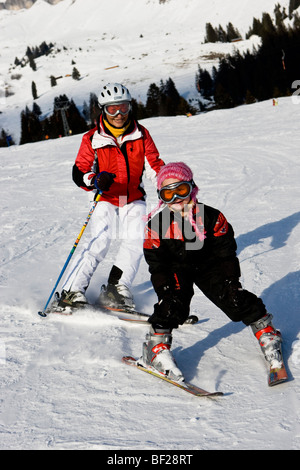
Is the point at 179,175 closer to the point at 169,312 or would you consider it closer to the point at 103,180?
the point at 169,312

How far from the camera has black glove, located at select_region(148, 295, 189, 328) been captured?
338 centimetres

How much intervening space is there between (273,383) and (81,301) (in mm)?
2254

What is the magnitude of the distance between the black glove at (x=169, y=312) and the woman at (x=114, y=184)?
1.45 meters

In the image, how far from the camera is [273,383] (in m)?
3.03

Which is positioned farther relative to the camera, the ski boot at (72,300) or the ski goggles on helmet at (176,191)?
the ski boot at (72,300)

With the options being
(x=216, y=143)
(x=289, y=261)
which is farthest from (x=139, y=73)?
(x=289, y=261)

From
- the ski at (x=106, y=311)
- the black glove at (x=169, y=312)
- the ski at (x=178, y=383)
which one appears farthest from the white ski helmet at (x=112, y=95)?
the ski at (x=178, y=383)

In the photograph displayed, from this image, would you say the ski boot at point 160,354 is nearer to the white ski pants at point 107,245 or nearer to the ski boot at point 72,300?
the ski boot at point 72,300

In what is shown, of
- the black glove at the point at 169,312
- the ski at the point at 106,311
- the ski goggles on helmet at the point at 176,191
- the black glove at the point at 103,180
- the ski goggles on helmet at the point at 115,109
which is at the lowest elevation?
the ski at the point at 106,311

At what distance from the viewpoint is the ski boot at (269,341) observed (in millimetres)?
3219

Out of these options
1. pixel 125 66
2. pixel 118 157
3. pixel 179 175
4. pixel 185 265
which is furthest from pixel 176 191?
pixel 125 66

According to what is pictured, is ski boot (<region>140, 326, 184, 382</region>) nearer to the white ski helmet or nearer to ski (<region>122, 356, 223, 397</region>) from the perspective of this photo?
ski (<region>122, 356, 223, 397</region>)

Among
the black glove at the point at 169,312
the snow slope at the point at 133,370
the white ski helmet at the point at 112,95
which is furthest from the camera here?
the white ski helmet at the point at 112,95
